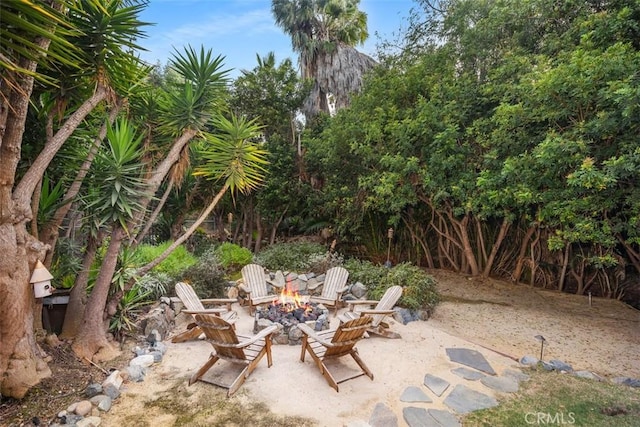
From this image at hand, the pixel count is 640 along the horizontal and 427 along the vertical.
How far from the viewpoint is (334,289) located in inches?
224

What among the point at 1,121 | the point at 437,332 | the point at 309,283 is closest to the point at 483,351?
the point at 437,332

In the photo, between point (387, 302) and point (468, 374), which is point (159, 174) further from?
point (468, 374)

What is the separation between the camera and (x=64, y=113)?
358 centimetres

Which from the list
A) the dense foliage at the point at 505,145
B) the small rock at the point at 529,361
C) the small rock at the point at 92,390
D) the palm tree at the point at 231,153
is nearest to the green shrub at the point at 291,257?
the dense foliage at the point at 505,145

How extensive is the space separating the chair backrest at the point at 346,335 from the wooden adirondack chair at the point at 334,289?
1870 millimetres

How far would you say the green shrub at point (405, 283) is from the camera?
544cm

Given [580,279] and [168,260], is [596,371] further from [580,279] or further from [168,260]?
[168,260]

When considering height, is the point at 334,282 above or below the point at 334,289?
above

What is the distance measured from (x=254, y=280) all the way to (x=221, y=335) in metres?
2.40

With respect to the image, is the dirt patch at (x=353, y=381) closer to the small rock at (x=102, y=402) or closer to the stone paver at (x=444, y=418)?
the small rock at (x=102, y=402)

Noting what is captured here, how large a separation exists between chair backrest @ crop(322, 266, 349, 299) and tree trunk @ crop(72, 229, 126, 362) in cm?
314

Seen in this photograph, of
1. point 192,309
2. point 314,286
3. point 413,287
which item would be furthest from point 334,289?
point 192,309

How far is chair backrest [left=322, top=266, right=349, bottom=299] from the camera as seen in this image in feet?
18.6

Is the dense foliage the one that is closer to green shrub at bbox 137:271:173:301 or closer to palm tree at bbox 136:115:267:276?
palm tree at bbox 136:115:267:276
